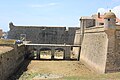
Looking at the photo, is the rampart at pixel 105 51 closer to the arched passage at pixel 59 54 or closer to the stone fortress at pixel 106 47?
the stone fortress at pixel 106 47

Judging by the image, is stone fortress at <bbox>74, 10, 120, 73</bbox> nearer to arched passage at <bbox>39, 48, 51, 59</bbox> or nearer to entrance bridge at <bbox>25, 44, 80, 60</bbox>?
entrance bridge at <bbox>25, 44, 80, 60</bbox>

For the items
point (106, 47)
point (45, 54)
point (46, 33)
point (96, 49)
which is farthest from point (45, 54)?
point (106, 47)

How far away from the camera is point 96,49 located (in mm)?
29406

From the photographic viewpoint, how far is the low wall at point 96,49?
2590 cm

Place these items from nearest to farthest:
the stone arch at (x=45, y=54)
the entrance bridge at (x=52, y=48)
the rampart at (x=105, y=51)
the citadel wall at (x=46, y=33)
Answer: the rampart at (x=105, y=51)
the entrance bridge at (x=52, y=48)
the stone arch at (x=45, y=54)
the citadel wall at (x=46, y=33)

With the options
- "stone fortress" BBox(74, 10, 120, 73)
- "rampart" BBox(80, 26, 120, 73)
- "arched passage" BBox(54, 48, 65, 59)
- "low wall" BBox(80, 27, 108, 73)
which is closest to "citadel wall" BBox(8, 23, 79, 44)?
"arched passage" BBox(54, 48, 65, 59)

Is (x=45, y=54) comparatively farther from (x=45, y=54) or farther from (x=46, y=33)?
(x=46, y=33)

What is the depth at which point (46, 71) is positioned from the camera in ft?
94.2

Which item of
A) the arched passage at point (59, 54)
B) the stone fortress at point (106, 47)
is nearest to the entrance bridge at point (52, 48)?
the arched passage at point (59, 54)

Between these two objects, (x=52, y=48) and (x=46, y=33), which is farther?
(x=46, y=33)

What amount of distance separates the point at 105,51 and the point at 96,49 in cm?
407

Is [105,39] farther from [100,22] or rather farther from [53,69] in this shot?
[100,22]

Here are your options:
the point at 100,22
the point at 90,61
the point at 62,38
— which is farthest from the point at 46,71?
the point at 62,38

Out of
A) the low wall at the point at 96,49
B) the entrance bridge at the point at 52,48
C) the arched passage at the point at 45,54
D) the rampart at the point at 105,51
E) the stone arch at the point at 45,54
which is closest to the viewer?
the rampart at the point at 105,51
